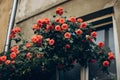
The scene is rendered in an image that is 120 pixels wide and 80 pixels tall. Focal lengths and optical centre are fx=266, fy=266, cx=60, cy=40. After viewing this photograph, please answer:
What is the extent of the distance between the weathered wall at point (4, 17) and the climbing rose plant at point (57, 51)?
2.46m

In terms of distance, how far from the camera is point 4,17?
6684 mm

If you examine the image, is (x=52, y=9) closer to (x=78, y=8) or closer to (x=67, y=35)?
(x=78, y=8)

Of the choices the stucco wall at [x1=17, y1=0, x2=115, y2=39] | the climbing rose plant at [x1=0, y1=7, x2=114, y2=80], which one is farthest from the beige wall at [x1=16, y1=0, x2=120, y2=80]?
the climbing rose plant at [x1=0, y1=7, x2=114, y2=80]

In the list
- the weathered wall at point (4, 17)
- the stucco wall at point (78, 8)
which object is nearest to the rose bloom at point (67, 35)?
the stucco wall at point (78, 8)

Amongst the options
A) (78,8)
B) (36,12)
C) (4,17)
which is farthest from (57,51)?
(4,17)

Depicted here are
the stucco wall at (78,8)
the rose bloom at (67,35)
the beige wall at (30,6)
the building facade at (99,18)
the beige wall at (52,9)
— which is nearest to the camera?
the rose bloom at (67,35)

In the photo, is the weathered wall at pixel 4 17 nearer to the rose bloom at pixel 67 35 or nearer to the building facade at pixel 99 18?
the building facade at pixel 99 18

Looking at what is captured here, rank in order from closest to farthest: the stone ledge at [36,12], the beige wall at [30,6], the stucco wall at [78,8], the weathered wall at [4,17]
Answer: the stucco wall at [78,8] < the stone ledge at [36,12] < the beige wall at [30,6] < the weathered wall at [4,17]

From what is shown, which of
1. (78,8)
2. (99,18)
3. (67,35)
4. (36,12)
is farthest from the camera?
(36,12)

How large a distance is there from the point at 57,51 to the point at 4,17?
3.34 meters

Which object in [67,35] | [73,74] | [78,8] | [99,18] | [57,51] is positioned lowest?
[73,74]

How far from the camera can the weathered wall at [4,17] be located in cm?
631

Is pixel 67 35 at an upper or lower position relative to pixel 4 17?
lower

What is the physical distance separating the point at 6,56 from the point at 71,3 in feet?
4.97
